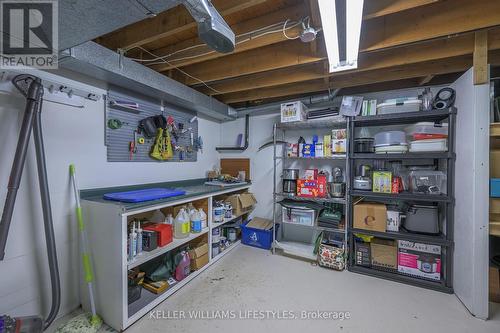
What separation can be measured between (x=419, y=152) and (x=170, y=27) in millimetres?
2466

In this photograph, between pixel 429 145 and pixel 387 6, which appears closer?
pixel 387 6

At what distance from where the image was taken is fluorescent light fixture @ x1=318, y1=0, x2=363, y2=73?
1.11 metres

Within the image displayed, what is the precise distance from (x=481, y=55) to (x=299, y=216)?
2167mm

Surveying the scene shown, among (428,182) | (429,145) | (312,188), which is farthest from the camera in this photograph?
(312,188)

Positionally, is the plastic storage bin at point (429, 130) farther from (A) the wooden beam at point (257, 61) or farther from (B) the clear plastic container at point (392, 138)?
(A) the wooden beam at point (257, 61)

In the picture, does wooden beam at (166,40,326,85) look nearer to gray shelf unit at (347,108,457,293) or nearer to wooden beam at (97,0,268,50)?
wooden beam at (97,0,268,50)

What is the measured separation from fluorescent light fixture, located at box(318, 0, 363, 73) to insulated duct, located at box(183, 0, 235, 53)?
0.50m

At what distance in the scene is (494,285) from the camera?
188cm

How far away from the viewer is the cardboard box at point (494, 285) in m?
1.87

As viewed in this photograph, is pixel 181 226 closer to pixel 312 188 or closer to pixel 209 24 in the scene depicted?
pixel 312 188

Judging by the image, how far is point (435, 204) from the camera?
7.25 feet

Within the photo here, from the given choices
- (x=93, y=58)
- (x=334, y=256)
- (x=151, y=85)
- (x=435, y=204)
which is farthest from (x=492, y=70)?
(x=93, y=58)

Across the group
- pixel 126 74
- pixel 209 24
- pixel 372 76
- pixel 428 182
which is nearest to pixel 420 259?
pixel 428 182

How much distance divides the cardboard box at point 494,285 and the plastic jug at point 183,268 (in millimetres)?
2794
